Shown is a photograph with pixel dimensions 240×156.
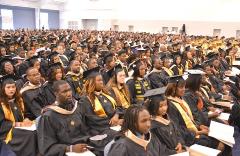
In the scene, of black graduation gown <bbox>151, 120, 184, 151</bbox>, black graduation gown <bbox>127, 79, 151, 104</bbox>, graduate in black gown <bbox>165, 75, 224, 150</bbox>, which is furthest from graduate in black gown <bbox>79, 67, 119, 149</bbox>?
black graduation gown <bbox>127, 79, 151, 104</bbox>

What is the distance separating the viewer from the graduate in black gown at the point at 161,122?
3.44 m

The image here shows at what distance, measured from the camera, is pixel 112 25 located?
1228 inches

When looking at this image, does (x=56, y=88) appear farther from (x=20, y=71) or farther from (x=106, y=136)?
(x=20, y=71)

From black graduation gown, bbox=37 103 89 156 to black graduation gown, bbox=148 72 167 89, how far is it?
10.4 feet

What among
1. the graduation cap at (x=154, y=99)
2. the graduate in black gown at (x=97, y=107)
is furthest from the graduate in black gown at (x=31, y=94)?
the graduation cap at (x=154, y=99)

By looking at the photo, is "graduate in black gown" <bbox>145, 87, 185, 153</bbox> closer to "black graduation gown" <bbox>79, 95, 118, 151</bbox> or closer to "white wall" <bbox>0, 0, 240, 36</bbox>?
"black graduation gown" <bbox>79, 95, 118, 151</bbox>

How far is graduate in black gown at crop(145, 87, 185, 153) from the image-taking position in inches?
135

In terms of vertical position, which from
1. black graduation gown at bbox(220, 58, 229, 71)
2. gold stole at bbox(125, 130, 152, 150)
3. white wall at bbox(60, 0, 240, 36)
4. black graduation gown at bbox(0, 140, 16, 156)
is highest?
white wall at bbox(60, 0, 240, 36)

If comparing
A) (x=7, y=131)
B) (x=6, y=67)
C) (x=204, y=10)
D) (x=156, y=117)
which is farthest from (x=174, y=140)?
(x=204, y=10)

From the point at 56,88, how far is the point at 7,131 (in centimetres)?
100

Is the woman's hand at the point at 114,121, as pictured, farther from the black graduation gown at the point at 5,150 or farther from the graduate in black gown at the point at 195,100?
the black graduation gown at the point at 5,150

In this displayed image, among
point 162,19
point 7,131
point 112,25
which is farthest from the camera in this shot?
point 112,25

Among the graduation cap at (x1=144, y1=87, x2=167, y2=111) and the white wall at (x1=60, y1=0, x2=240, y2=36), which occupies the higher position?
the white wall at (x1=60, y1=0, x2=240, y2=36)

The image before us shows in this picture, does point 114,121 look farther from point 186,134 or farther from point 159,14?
point 159,14
